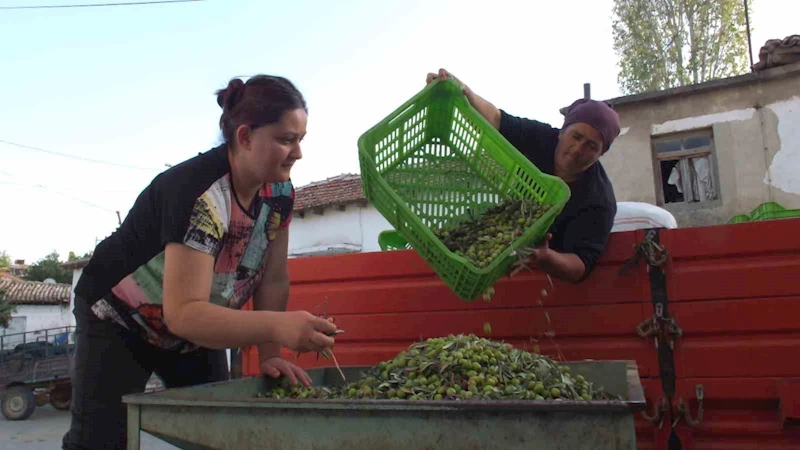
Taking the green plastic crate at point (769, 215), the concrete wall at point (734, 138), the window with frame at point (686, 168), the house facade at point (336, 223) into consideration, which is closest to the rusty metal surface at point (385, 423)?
the green plastic crate at point (769, 215)

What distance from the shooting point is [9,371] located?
1320 centimetres

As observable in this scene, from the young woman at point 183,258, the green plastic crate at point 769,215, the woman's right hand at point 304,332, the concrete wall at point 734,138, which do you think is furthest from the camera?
the concrete wall at point 734,138

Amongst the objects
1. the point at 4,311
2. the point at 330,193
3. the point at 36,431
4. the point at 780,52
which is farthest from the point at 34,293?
the point at 780,52

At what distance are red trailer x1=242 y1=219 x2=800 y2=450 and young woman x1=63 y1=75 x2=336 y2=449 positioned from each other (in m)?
1.25

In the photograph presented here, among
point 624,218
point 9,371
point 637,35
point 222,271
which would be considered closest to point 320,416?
point 222,271

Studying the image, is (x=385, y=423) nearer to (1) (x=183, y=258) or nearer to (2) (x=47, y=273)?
(1) (x=183, y=258)

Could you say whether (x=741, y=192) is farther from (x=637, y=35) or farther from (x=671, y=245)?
(x=637, y=35)

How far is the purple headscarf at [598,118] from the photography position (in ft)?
9.93

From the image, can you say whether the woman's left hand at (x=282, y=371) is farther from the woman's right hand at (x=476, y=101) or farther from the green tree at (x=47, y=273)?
the green tree at (x=47, y=273)

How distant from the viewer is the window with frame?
13289 millimetres

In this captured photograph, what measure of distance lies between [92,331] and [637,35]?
26.6 metres

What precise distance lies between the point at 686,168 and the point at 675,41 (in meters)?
13.4

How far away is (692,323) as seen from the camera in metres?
2.63

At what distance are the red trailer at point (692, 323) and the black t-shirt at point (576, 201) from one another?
0.12m
